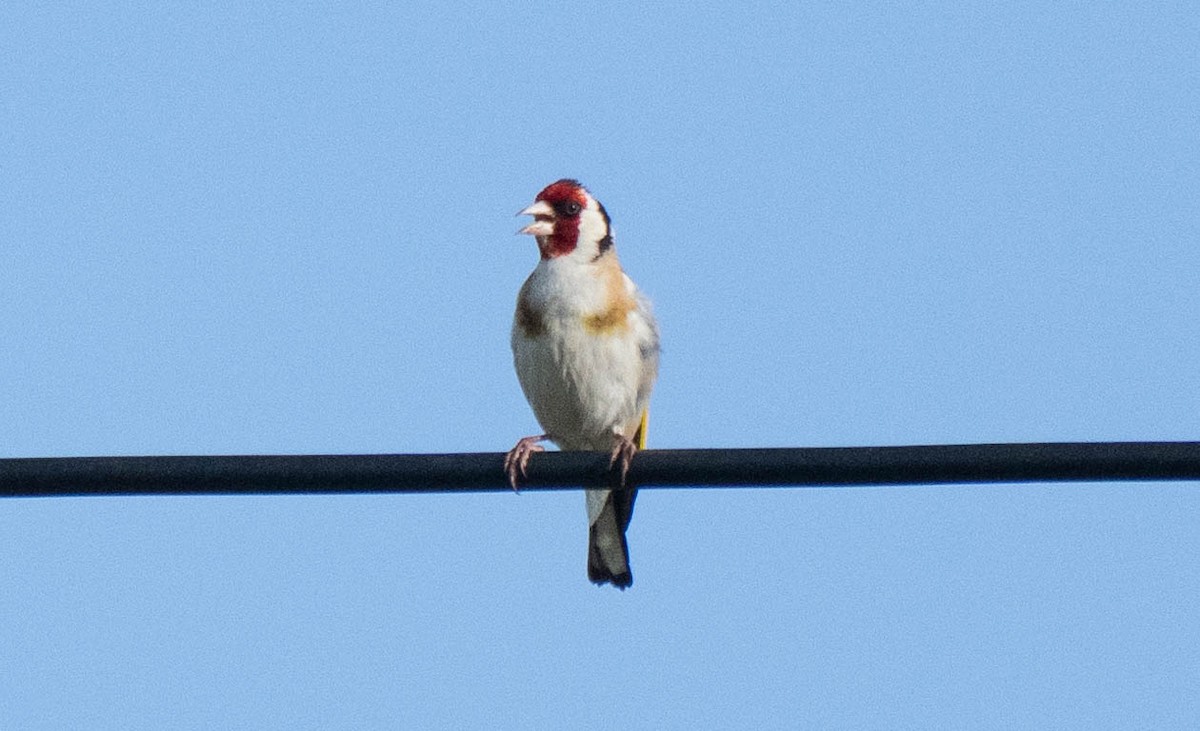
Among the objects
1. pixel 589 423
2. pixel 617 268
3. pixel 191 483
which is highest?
pixel 617 268

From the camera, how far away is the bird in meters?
7.46

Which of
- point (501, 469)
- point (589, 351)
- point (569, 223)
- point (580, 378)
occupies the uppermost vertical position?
point (569, 223)

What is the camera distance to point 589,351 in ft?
24.4

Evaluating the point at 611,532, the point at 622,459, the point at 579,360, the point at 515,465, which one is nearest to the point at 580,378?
the point at 579,360

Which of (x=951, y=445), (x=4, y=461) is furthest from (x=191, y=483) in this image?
(x=951, y=445)

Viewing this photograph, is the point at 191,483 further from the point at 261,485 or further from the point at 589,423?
the point at 589,423

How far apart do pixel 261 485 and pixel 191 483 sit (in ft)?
0.54

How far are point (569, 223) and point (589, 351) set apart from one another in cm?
77

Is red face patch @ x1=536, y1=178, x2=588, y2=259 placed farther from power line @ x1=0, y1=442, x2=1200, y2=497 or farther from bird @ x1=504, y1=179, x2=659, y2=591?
power line @ x1=0, y1=442, x2=1200, y2=497

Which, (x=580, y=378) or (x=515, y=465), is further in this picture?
(x=580, y=378)

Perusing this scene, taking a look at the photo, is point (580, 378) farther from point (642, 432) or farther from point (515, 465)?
point (515, 465)

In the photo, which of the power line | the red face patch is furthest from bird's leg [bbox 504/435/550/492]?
the red face patch

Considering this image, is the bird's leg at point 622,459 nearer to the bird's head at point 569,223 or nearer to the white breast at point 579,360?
the white breast at point 579,360

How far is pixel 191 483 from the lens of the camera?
14.7 ft
